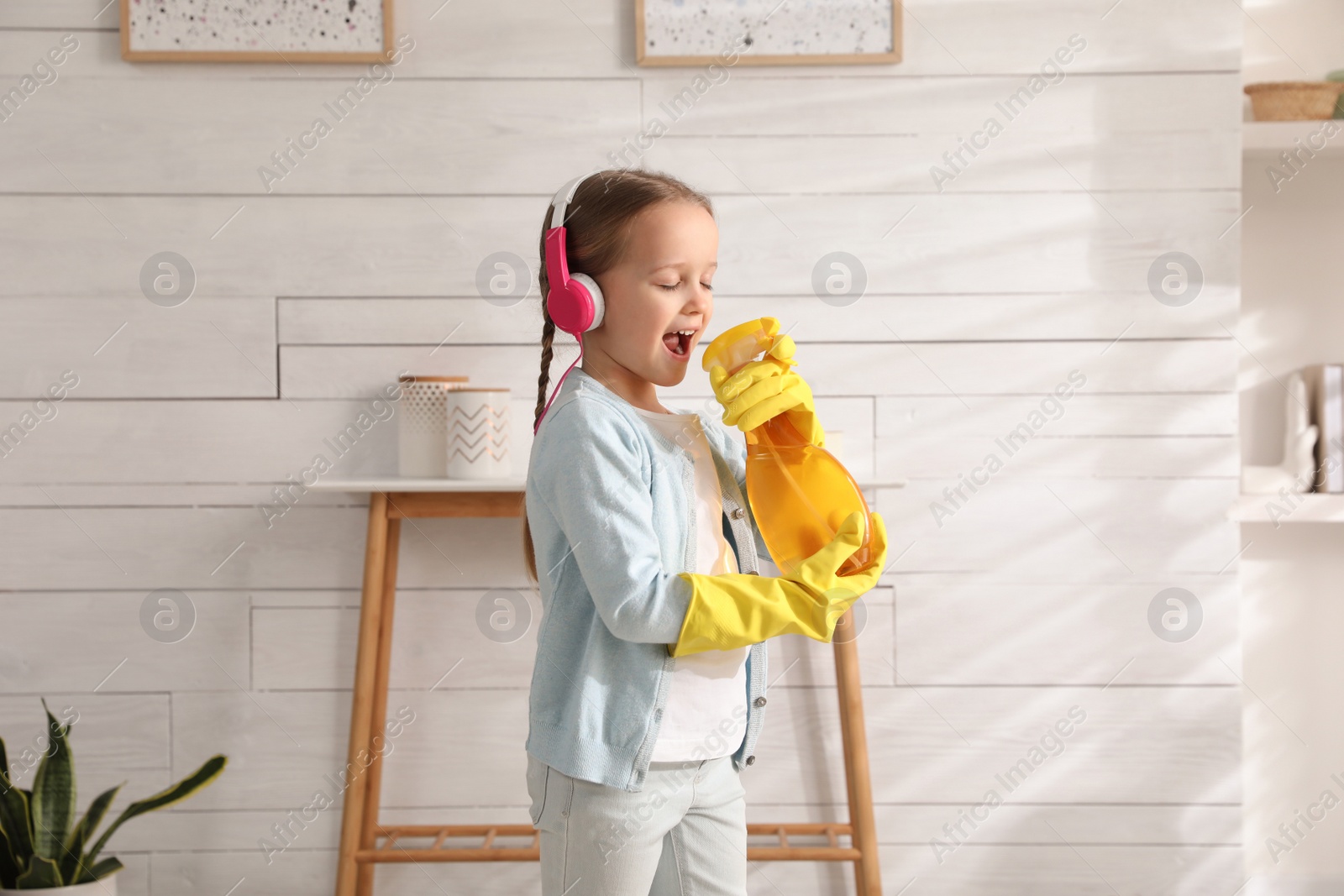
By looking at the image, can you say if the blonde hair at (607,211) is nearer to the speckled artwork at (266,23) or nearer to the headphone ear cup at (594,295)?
the headphone ear cup at (594,295)

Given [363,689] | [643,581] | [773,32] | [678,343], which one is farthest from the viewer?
[773,32]

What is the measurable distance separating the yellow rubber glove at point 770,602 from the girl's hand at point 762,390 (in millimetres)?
118

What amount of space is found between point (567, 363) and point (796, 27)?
A: 614 mm

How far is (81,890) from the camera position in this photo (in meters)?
1.31

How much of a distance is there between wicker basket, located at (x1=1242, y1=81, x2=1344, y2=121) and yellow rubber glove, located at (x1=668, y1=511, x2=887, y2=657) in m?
1.14

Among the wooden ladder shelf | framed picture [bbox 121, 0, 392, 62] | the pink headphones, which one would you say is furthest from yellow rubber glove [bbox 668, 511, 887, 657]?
framed picture [bbox 121, 0, 392, 62]

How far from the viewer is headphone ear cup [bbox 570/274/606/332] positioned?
896mm

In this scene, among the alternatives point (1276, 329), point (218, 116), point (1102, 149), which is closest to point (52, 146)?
point (218, 116)

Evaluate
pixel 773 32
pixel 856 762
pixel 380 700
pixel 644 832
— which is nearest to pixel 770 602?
pixel 644 832

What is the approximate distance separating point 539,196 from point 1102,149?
0.87 meters

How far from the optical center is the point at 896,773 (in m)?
1.57

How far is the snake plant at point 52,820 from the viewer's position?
1.30 m

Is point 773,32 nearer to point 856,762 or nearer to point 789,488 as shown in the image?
point 789,488

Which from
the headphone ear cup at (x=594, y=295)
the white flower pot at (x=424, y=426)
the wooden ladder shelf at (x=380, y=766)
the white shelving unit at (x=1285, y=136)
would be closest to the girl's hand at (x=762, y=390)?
the headphone ear cup at (x=594, y=295)
